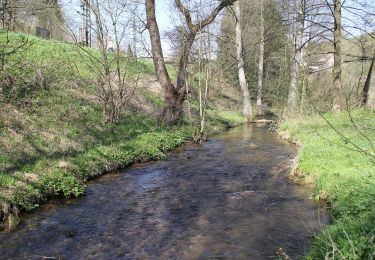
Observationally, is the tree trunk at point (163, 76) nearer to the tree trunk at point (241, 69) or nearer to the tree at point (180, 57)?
the tree at point (180, 57)

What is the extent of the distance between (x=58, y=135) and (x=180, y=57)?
26.7 ft

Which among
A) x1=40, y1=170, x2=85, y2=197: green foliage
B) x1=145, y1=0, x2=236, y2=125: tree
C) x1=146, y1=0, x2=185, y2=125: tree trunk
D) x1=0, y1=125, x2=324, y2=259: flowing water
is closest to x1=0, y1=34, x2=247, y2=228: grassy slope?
x1=40, y1=170, x2=85, y2=197: green foliage

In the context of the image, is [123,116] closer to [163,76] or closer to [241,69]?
[163,76]

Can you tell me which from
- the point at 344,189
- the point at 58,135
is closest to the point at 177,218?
the point at 344,189

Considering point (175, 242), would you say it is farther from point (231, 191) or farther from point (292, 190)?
point (292, 190)

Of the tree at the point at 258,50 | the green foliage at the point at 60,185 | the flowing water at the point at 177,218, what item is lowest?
the flowing water at the point at 177,218

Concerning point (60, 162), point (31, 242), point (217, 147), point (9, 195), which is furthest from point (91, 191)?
point (217, 147)

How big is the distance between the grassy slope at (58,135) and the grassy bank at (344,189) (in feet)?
18.6

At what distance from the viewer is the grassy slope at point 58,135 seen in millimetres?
9430

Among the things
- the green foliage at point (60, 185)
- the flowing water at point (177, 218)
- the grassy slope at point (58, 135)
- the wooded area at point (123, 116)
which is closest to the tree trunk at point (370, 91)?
the wooded area at point (123, 116)

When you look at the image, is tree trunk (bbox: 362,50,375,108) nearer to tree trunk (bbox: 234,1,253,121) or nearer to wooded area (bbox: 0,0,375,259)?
wooded area (bbox: 0,0,375,259)

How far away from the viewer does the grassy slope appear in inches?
371

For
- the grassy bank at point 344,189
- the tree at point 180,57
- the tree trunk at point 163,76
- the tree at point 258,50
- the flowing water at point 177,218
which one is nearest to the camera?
the grassy bank at point 344,189

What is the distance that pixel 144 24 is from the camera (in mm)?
18922
